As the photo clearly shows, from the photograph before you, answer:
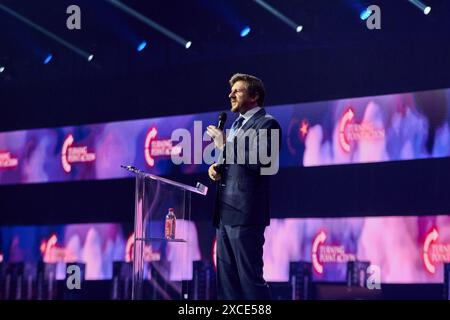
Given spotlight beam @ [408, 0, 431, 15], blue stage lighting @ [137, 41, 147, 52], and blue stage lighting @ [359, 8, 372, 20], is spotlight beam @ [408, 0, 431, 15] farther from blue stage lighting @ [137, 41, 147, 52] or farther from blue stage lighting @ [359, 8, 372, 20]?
blue stage lighting @ [137, 41, 147, 52]

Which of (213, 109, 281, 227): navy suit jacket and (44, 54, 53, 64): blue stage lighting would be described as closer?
(213, 109, 281, 227): navy suit jacket

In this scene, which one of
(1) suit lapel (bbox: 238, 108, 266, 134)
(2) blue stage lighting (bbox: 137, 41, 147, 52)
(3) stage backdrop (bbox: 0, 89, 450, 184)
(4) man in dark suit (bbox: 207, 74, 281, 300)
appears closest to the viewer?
(4) man in dark suit (bbox: 207, 74, 281, 300)

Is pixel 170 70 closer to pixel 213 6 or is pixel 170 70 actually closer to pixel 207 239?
pixel 213 6

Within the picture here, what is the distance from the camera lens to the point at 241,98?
390cm

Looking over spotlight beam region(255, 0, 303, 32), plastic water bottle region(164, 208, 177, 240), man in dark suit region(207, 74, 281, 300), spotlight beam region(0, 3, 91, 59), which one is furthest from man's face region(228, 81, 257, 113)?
spotlight beam region(0, 3, 91, 59)

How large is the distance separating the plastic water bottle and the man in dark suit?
14.1 inches

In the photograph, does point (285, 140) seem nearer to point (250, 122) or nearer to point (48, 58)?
point (48, 58)

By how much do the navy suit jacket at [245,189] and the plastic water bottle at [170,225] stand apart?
0.36m

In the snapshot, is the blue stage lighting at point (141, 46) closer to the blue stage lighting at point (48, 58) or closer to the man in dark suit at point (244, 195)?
the blue stage lighting at point (48, 58)

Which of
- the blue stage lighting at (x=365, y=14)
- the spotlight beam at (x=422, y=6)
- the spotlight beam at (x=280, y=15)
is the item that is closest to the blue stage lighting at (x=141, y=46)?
the spotlight beam at (x=280, y=15)

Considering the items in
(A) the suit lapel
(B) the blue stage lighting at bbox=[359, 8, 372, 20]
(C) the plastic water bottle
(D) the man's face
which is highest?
(B) the blue stage lighting at bbox=[359, 8, 372, 20]

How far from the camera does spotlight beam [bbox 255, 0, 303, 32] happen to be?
7.34 m

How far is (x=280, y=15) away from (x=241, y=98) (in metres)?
3.68
